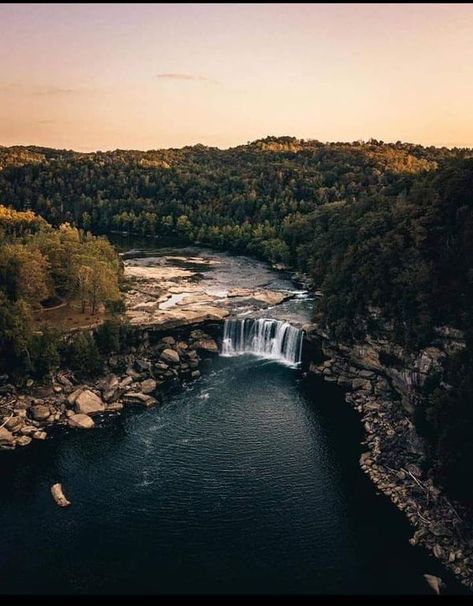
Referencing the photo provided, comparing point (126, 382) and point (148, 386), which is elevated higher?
point (126, 382)

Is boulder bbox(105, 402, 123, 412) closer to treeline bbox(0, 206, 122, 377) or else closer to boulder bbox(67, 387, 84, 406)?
boulder bbox(67, 387, 84, 406)

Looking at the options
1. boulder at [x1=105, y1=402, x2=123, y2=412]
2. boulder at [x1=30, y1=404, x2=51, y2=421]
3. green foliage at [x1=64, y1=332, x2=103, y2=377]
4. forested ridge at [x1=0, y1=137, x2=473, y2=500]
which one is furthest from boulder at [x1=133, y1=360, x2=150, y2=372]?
forested ridge at [x1=0, y1=137, x2=473, y2=500]

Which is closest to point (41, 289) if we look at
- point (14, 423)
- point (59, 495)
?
point (14, 423)

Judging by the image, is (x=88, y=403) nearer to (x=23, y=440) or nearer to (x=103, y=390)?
(x=103, y=390)

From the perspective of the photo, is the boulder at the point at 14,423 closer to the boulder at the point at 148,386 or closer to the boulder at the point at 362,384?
the boulder at the point at 148,386

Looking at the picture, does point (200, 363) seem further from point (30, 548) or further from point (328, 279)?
point (30, 548)

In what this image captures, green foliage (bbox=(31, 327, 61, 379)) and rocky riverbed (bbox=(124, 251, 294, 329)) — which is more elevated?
rocky riverbed (bbox=(124, 251, 294, 329))

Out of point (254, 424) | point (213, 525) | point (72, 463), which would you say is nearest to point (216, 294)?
point (254, 424)
